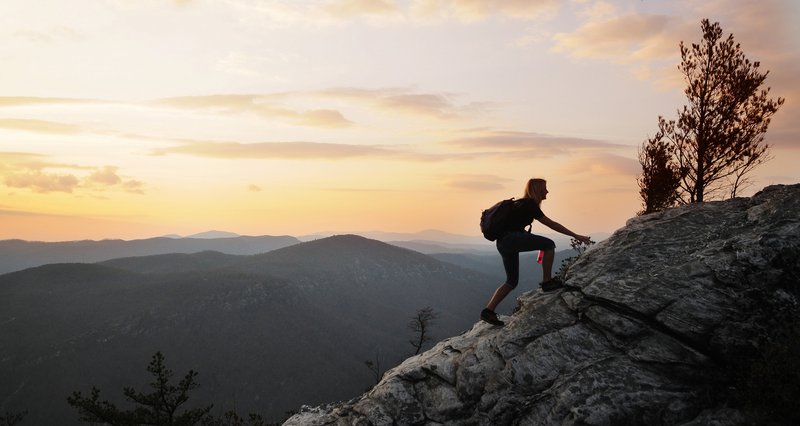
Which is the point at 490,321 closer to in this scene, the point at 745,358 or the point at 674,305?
the point at 674,305

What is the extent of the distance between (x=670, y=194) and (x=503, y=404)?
59.3ft

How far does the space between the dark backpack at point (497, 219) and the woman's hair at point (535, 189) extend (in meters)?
0.43

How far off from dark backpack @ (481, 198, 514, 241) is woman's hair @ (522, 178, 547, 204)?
429 millimetres

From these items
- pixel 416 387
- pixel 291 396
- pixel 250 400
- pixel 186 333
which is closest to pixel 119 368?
pixel 186 333

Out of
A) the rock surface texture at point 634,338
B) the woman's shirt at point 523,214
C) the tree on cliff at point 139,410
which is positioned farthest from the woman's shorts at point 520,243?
the tree on cliff at point 139,410

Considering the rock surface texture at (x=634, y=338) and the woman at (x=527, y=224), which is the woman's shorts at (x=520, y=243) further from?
the rock surface texture at (x=634, y=338)

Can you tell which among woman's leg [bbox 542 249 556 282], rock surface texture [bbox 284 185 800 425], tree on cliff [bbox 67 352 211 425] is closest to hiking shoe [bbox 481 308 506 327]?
rock surface texture [bbox 284 185 800 425]

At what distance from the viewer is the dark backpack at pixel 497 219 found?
10.3 meters

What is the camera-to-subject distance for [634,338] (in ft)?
28.1

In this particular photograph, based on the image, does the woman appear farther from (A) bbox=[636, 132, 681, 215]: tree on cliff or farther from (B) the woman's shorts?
(A) bbox=[636, 132, 681, 215]: tree on cliff

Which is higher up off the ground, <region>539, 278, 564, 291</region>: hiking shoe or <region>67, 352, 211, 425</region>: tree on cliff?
<region>539, 278, 564, 291</region>: hiking shoe

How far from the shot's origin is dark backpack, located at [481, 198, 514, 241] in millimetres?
10258

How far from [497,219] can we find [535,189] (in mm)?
1122

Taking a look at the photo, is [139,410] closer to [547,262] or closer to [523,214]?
[547,262]
